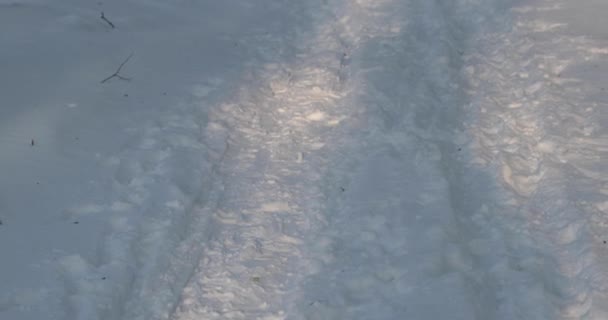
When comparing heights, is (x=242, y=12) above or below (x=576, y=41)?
below

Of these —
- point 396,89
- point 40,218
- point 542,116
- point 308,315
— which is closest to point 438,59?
point 396,89

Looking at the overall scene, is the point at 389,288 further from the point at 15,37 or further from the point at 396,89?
the point at 15,37

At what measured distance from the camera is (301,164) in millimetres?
5164

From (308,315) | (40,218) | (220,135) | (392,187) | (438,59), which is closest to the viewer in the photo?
(308,315)

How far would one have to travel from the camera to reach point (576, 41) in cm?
675

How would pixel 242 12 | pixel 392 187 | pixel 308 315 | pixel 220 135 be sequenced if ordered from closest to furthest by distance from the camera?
1. pixel 308 315
2. pixel 392 187
3. pixel 220 135
4. pixel 242 12

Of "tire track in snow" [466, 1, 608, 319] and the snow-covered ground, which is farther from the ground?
"tire track in snow" [466, 1, 608, 319]

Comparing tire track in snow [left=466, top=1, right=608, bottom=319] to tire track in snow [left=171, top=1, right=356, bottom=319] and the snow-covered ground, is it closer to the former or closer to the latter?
the snow-covered ground

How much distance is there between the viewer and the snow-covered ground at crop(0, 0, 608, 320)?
4113 mm

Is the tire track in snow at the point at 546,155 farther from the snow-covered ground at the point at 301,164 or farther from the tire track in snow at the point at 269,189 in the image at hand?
the tire track in snow at the point at 269,189

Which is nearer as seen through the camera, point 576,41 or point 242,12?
point 576,41

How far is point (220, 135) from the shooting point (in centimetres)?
548

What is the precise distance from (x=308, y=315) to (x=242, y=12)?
4.29 meters

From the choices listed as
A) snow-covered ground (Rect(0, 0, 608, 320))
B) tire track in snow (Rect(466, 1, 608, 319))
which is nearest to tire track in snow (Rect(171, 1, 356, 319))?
snow-covered ground (Rect(0, 0, 608, 320))
